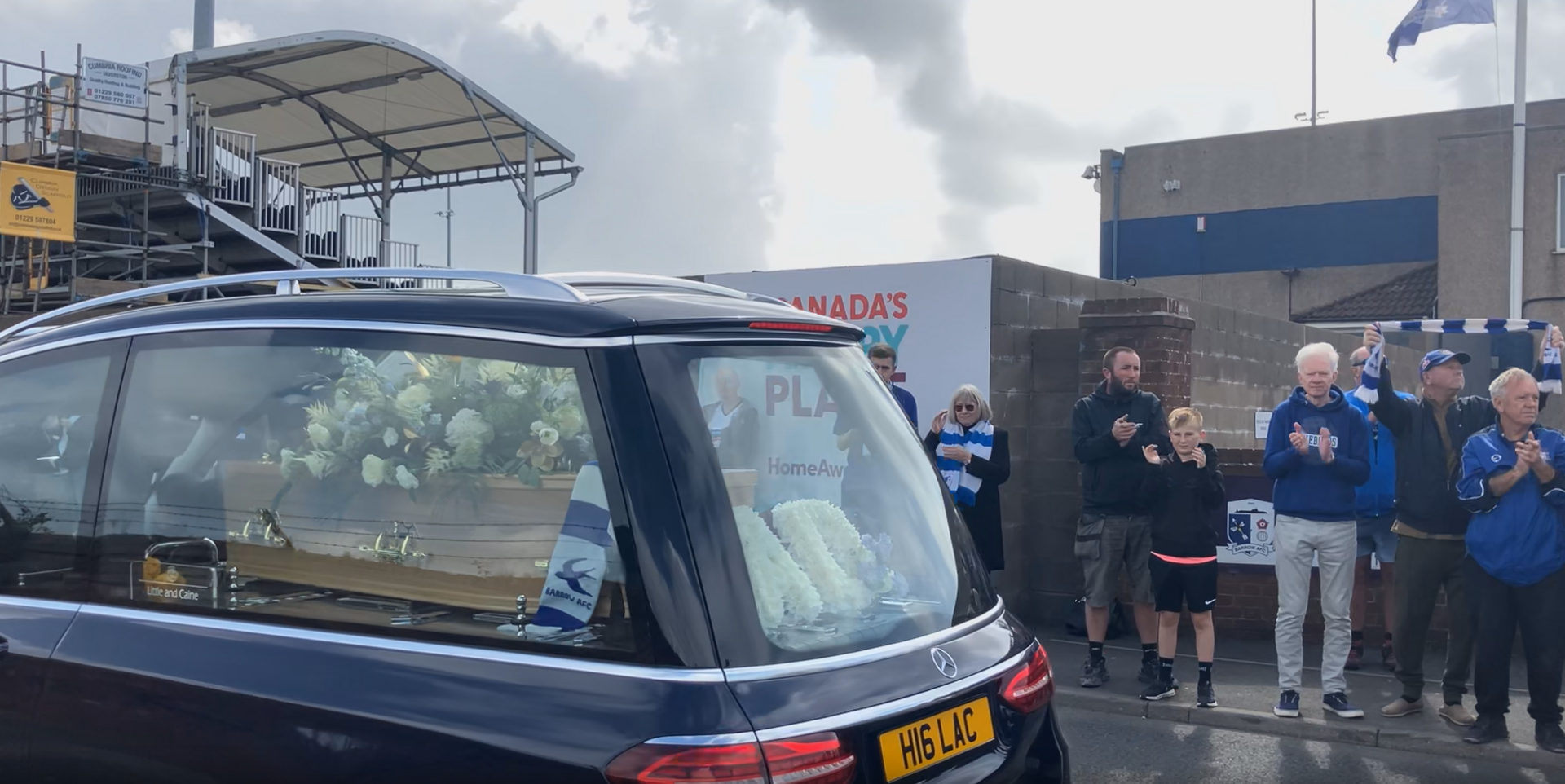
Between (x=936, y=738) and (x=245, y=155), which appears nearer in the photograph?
(x=936, y=738)

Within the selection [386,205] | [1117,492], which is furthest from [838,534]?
[386,205]

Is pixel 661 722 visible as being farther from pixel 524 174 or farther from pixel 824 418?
pixel 524 174

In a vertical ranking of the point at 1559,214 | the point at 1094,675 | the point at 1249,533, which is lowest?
the point at 1094,675

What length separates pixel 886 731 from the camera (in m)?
2.43

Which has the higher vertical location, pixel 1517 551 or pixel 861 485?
pixel 861 485

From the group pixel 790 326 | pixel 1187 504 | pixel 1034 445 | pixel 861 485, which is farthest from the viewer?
pixel 1034 445

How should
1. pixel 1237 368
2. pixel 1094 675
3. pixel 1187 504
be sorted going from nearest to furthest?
pixel 1187 504
pixel 1094 675
pixel 1237 368

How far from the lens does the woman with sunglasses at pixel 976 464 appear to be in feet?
25.0

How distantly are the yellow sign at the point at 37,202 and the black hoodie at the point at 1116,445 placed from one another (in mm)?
14974

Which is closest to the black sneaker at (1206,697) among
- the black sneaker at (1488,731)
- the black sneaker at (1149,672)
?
the black sneaker at (1149,672)

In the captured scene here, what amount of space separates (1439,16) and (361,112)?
18.3 meters

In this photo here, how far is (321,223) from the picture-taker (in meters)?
23.9

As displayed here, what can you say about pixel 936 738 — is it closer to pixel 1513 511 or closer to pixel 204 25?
pixel 1513 511

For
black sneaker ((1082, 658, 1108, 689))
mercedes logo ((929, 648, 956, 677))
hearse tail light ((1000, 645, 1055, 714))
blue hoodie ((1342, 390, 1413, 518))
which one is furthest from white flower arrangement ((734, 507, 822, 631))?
blue hoodie ((1342, 390, 1413, 518))
